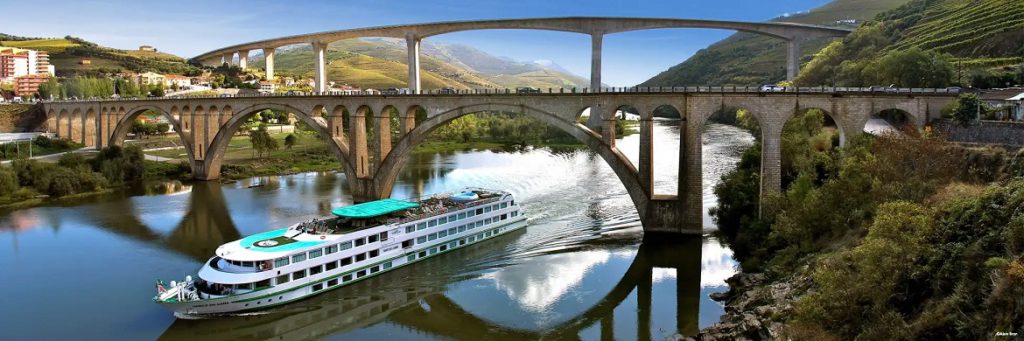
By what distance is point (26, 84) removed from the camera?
11369 centimetres

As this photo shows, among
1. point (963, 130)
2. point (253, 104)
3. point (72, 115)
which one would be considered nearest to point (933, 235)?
point (963, 130)

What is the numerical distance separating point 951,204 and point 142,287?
2852cm

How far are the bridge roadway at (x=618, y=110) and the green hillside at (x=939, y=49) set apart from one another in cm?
1070

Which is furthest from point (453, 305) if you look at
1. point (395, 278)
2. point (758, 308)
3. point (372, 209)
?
point (758, 308)

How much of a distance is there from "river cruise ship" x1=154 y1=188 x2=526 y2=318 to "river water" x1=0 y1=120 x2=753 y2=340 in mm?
605

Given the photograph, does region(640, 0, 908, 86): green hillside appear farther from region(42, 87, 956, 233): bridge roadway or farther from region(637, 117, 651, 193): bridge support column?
region(637, 117, 651, 193): bridge support column

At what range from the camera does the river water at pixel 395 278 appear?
24.0m

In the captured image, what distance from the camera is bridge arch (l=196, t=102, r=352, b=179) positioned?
47756 millimetres

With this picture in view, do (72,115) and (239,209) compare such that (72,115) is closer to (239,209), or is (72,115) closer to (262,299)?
(239,209)

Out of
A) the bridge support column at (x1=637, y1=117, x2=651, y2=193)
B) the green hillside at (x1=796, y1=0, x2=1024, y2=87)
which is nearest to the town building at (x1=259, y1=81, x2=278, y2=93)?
the green hillside at (x1=796, y1=0, x2=1024, y2=87)

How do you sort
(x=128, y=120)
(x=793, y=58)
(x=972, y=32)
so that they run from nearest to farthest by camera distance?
1. (x=972, y=32)
2. (x=793, y=58)
3. (x=128, y=120)

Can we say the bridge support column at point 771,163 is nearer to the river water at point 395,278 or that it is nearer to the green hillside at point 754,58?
the river water at point 395,278

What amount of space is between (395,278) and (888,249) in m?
19.0

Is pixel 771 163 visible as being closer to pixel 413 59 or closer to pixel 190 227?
pixel 190 227
